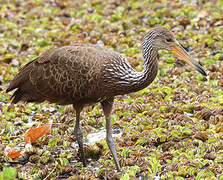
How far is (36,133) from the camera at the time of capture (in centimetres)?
763

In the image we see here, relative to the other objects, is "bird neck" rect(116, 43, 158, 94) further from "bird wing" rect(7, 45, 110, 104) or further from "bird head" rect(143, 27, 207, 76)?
Answer: "bird wing" rect(7, 45, 110, 104)

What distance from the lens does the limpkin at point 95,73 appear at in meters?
6.48

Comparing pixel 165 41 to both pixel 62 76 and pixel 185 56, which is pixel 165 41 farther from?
pixel 62 76

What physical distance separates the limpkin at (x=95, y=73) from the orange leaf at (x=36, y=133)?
32.5 inches

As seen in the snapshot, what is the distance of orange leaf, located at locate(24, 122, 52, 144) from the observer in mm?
7564

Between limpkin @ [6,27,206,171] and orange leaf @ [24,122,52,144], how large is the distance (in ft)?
2.71

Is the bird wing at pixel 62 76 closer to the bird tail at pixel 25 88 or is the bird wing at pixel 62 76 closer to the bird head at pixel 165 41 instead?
the bird tail at pixel 25 88

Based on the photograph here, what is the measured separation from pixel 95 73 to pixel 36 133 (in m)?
1.80

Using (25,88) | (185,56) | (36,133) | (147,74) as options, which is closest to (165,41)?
(185,56)

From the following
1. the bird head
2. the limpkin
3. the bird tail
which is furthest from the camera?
the bird tail

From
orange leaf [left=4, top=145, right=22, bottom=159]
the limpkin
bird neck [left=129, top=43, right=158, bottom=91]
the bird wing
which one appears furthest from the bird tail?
bird neck [left=129, top=43, right=158, bottom=91]

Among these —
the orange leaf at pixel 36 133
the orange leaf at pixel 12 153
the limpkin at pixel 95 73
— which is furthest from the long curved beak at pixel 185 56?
the orange leaf at pixel 12 153

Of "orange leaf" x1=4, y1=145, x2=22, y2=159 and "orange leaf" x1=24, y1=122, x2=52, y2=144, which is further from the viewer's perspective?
"orange leaf" x1=24, y1=122, x2=52, y2=144

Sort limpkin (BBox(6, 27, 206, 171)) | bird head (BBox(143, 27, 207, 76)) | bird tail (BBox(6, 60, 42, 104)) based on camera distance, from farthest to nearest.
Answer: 1. bird tail (BBox(6, 60, 42, 104))
2. bird head (BBox(143, 27, 207, 76))
3. limpkin (BBox(6, 27, 206, 171))
